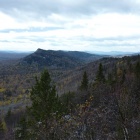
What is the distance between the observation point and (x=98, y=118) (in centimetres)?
1498

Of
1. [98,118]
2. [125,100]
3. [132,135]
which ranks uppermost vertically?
[125,100]

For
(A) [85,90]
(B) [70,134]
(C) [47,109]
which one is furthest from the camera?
(A) [85,90]

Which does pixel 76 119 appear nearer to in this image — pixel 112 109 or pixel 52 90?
pixel 112 109

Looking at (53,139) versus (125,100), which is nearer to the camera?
(125,100)

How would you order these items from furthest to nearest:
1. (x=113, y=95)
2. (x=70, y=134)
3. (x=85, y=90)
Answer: (x=85, y=90), (x=113, y=95), (x=70, y=134)

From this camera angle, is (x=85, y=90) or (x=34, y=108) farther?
(x=85, y=90)

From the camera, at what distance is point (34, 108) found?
29.6 metres

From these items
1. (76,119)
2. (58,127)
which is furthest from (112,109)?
(58,127)

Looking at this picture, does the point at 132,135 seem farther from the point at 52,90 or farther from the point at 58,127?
the point at 52,90

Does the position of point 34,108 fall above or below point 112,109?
below

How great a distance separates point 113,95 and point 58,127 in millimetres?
3909

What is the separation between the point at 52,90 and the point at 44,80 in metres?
1.52

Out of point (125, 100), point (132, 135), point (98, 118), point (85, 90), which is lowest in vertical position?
point (85, 90)

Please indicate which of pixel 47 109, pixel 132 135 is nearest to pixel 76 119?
pixel 132 135
